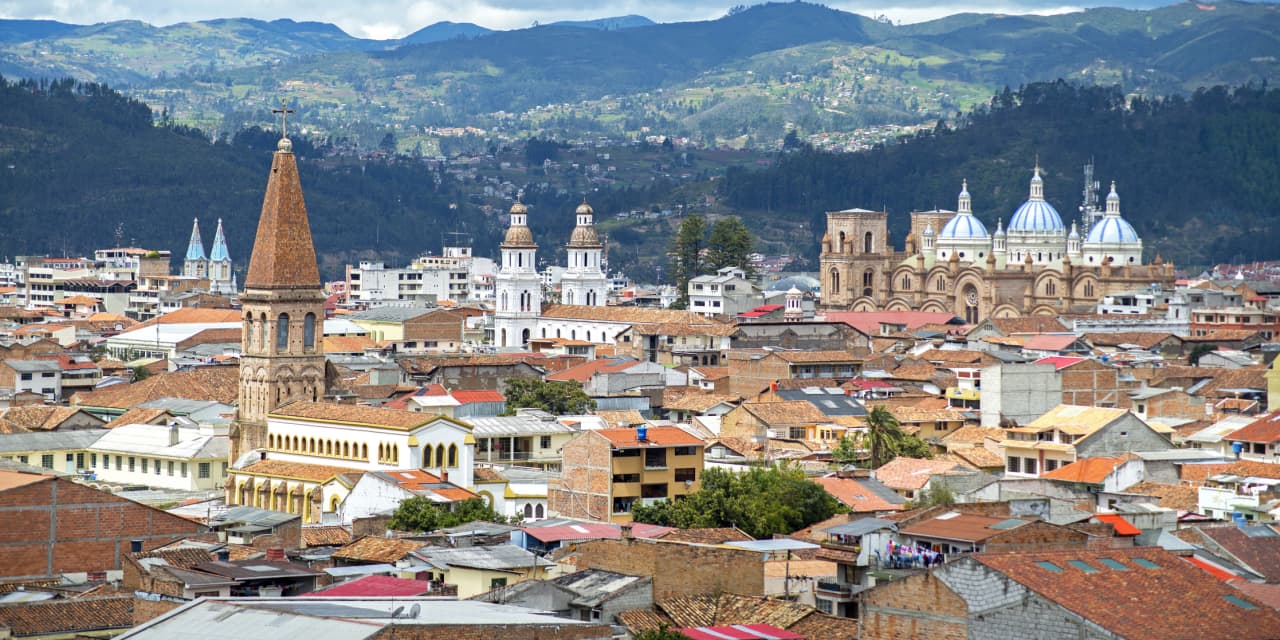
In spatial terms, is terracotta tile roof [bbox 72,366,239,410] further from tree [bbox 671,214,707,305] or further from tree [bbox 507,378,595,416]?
tree [bbox 671,214,707,305]

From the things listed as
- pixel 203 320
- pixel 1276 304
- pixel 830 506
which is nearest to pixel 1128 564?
pixel 830 506

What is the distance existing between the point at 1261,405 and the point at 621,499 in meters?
35.6

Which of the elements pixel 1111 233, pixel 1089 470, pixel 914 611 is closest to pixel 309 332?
pixel 1089 470

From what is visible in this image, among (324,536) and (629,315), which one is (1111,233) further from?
(324,536)

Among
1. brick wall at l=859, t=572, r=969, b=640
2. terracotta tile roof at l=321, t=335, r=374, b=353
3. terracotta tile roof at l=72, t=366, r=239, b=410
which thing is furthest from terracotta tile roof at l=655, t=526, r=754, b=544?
terracotta tile roof at l=321, t=335, r=374, b=353

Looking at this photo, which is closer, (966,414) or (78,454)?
(78,454)

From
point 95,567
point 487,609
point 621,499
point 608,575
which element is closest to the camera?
point 487,609

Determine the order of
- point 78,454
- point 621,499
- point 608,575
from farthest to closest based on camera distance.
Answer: point 78,454 < point 621,499 < point 608,575

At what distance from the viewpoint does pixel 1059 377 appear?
87125mm

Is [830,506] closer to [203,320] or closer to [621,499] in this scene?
A: [621,499]

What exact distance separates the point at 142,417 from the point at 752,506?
2986 centimetres

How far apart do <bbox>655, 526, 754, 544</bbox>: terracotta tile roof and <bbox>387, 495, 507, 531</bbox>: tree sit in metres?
6.07

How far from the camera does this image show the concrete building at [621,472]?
6106cm

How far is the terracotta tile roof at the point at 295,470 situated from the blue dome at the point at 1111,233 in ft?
315
